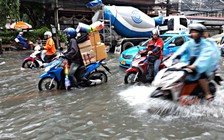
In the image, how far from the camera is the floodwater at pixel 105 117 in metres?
3.81

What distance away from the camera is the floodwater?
3.81m

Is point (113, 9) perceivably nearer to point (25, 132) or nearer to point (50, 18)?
point (50, 18)

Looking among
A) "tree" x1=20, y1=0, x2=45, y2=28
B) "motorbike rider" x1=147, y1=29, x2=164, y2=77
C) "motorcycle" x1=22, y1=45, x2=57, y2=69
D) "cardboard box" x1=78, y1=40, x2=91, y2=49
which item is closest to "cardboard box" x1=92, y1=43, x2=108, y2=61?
"cardboard box" x1=78, y1=40, x2=91, y2=49

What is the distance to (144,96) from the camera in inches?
230

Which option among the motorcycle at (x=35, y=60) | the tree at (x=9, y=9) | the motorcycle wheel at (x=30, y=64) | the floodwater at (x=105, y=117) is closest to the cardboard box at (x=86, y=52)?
the floodwater at (x=105, y=117)

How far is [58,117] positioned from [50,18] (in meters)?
20.9

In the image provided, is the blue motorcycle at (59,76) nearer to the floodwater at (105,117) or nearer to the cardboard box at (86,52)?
the cardboard box at (86,52)

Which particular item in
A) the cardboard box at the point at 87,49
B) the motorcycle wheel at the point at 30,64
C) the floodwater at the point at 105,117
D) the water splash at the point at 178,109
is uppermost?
the cardboard box at the point at 87,49

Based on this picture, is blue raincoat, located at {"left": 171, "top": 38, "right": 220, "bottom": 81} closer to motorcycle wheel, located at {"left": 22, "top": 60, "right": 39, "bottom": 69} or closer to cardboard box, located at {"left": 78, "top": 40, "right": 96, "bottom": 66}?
cardboard box, located at {"left": 78, "top": 40, "right": 96, "bottom": 66}

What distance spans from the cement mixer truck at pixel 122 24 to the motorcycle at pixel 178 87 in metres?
10.5

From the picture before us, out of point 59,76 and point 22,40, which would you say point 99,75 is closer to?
point 59,76

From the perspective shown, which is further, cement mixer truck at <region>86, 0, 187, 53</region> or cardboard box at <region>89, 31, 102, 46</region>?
cement mixer truck at <region>86, 0, 187, 53</region>

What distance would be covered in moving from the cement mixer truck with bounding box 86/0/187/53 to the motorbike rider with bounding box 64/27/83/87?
817 centimetres

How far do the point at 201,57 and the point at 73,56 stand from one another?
12.1 ft
